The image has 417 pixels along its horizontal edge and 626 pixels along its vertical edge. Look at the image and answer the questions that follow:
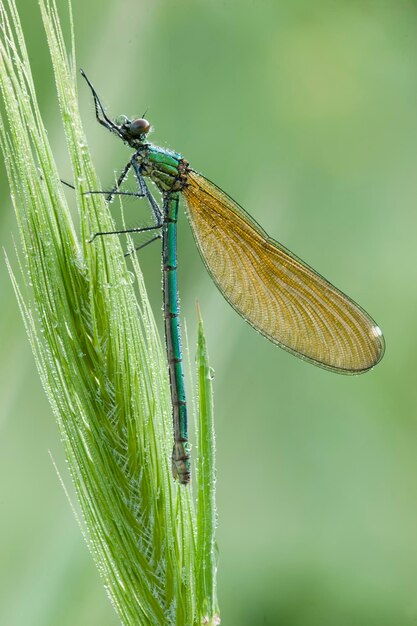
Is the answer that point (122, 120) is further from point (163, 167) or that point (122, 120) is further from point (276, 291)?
point (276, 291)

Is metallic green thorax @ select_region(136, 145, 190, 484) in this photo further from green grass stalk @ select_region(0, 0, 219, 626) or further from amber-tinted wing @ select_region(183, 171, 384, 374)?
green grass stalk @ select_region(0, 0, 219, 626)

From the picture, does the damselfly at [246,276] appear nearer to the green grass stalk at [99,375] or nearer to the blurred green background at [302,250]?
the blurred green background at [302,250]

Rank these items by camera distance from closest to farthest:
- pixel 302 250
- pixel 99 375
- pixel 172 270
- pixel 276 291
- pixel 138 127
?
pixel 99 375 → pixel 172 270 → pixel 138 127 → pixel 276 291 → pixel 302 250

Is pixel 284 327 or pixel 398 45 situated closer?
pixel 284 327

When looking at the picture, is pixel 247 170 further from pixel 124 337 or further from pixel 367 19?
pixel 124 337

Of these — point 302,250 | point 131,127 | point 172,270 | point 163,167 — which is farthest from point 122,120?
point 302,250

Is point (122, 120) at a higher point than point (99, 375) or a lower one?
higher

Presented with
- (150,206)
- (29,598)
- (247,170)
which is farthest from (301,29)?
(29,598)
